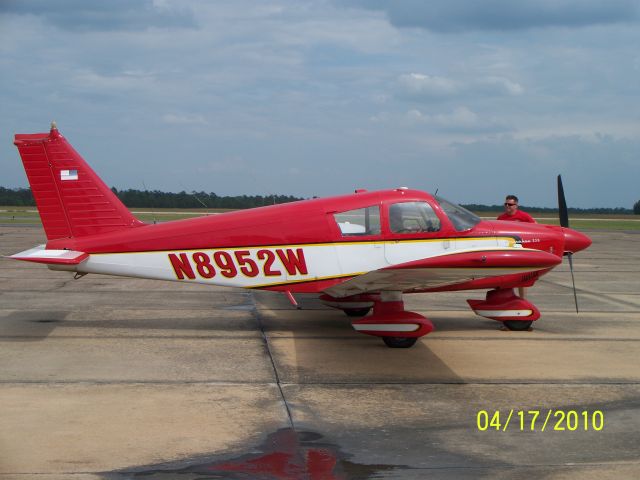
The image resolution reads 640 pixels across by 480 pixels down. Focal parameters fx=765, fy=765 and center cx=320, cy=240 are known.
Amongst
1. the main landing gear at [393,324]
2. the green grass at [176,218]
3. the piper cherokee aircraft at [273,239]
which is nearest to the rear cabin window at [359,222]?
the piper cherokee aircraft at [273,239]

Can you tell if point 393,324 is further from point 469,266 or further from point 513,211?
point 513,211

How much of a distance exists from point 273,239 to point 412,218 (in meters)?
1.89

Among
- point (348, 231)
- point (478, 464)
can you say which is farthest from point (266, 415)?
point (348, 231)

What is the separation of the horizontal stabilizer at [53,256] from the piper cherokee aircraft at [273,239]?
13 mm

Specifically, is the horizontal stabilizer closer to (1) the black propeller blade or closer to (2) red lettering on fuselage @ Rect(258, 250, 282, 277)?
(2) red lettering on fuselage @ Rect(258, 250, 282, 277)

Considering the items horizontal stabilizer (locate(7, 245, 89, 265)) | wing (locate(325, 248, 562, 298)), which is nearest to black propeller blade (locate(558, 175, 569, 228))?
wing (locate(325, 248, 562, 298))

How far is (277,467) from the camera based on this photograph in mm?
5656

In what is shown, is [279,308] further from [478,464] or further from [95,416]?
[478,464]

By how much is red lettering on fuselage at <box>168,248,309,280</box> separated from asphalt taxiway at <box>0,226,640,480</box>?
93 centimetres

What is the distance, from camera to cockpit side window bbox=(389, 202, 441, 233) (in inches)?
404

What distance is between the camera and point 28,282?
16.4 m

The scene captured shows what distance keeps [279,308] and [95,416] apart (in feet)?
22.0
